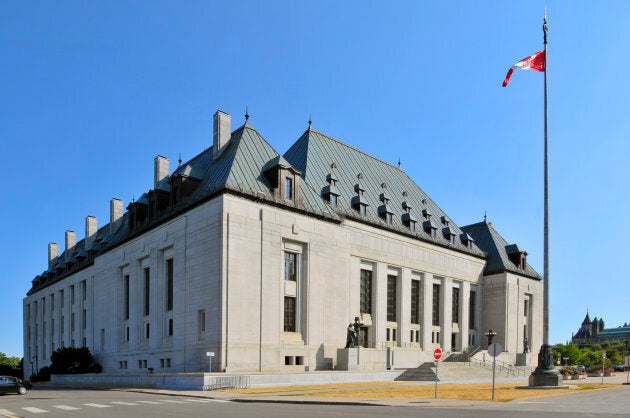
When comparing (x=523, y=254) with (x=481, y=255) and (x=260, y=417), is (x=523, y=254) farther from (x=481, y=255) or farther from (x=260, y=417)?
(x=260, y=417)

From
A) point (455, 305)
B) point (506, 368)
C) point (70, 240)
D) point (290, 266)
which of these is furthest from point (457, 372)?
point (70, 240)

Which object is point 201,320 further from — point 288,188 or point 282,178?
point 282,178

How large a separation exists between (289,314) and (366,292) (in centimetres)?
1152

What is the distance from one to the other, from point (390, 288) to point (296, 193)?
1742 centimetres

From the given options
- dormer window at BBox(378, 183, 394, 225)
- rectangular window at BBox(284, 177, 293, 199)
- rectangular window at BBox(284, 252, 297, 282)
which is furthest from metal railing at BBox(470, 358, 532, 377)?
rectangular window at BBox(284, 177, 293, 199)

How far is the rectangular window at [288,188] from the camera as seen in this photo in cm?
4700

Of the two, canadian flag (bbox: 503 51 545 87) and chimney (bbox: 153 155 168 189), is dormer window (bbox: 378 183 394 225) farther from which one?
canadian flag (bbox: 503 51 545 87)

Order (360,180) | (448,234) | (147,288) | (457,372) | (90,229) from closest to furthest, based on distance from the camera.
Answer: (457,372) < (147,288) < (360,180) < (448,234) < (90,229)

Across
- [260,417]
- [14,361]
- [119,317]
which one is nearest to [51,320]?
[119,317]

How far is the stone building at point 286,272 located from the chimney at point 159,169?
0.42ft

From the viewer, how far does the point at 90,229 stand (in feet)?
263

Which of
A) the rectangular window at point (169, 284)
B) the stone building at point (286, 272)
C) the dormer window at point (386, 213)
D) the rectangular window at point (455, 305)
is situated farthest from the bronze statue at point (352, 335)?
the rectangular window at point (455, 305)

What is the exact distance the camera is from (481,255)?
71188 mm

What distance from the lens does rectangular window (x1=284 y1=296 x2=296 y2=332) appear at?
46.0 meters
